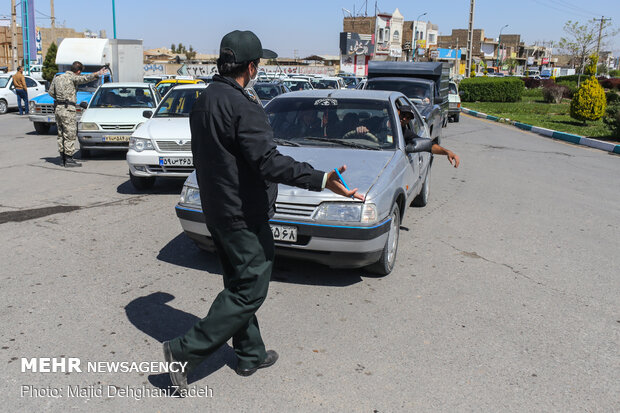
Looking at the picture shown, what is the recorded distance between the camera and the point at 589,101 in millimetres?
21047

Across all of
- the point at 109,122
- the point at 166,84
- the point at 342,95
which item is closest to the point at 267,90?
the point at 166,84

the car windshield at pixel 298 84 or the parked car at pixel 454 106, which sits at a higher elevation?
the car windshield at pixel 298 84

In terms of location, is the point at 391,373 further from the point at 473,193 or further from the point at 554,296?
the point at 473,193

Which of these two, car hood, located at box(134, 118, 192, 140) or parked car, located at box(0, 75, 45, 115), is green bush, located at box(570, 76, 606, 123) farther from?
parked car, located at box(0, 75, 45, 115)

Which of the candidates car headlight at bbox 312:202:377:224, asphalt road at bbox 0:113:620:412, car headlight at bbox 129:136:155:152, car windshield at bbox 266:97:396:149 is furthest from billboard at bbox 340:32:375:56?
car headlight at bbox 312:202:377:224

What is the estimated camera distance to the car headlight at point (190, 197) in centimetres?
493

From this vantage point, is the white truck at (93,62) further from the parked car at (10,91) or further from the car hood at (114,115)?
the car hood at (114,115)

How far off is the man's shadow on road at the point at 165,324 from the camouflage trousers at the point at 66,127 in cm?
681

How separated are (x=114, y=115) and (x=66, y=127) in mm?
1343

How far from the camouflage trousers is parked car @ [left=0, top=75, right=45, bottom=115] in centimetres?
1650

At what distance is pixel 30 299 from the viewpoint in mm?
4441

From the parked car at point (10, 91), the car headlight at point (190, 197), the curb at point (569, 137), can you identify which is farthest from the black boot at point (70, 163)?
the parked car at point (10, 91)

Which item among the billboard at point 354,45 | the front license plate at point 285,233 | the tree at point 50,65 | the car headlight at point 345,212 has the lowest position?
the front license plate at point 285,233

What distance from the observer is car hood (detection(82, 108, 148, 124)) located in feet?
37.1
